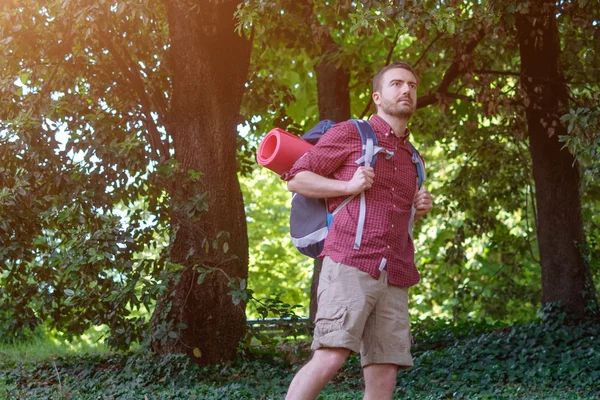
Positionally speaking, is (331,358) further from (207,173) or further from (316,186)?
(207,173)

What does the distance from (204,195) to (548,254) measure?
540cm

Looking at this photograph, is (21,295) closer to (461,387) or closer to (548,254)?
(461,387)

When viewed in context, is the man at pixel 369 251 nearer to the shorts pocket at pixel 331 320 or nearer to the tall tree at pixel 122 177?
the shorts pocket at pixel 331 320

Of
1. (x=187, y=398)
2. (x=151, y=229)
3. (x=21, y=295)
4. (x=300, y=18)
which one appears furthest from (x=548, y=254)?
(x=21, y=295)

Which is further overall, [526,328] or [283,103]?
[283,103]

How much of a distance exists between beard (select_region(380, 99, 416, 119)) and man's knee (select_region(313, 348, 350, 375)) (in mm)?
1321

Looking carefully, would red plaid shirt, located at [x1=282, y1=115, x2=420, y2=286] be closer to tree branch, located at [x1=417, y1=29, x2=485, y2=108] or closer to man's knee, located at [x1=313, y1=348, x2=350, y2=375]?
man's knee, located at [x1=313, y1=348, x2=350, y2=375]

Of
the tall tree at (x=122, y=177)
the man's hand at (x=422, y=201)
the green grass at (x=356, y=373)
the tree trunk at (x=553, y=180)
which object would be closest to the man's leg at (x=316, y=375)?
the man's hand at (x=422, y=201)

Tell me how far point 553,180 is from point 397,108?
674cm

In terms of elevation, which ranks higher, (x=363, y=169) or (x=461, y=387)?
(x=363, y=169)

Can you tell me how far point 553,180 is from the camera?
415 inches

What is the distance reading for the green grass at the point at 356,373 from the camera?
6926 millimetres

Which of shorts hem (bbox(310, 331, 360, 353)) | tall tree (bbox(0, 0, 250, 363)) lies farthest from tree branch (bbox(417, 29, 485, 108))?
shorts hem (bbox(310, 331, 360, 353))

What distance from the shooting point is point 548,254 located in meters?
10.6
